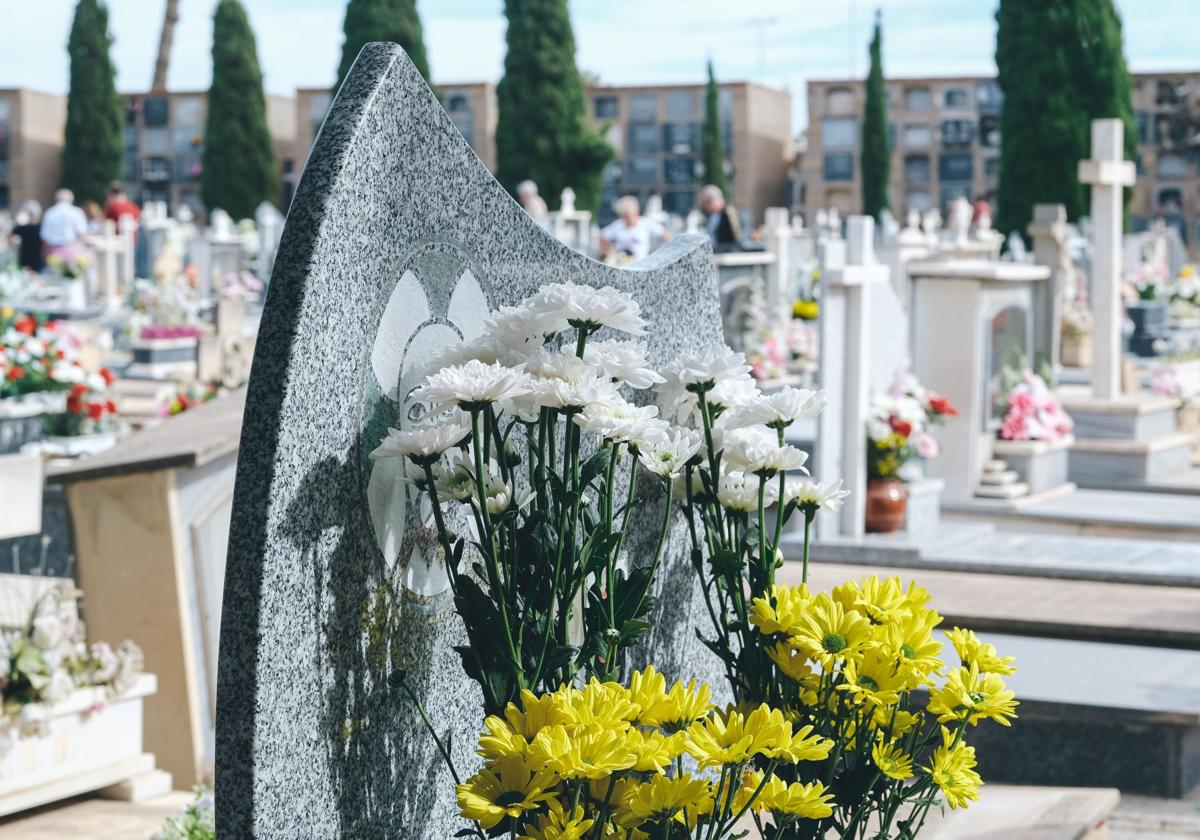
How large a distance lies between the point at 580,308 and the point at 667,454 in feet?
0.92

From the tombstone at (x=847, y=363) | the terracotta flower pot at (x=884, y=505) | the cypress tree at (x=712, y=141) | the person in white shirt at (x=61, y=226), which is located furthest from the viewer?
the cypress tree at (x=712, y=141)

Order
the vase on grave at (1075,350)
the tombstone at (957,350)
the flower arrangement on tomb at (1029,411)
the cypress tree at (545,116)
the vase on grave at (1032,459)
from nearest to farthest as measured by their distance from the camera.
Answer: the tombstone at (957,350), the vase on grave at (1032,459), the flower arrangement on tomb at (1029,411), the vase on grave at (1075,350), the cypress tree at (545,116)

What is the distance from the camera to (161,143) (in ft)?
158

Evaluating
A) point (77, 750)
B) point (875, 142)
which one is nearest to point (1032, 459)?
point (77, 750)

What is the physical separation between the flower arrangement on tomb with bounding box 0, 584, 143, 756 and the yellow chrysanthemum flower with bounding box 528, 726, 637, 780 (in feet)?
7.04

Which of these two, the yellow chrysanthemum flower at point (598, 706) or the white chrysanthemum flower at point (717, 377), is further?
the white chrysanthemum flower at point (717, 377)

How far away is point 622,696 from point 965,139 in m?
46.1

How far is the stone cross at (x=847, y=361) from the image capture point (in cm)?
677

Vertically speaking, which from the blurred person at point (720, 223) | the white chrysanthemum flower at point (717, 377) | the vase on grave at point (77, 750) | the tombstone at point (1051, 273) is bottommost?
the vase on grave at point (77, 750)

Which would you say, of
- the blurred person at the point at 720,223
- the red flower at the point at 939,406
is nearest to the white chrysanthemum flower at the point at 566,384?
the red flower at the point at 939,406

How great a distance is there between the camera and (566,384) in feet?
6.27

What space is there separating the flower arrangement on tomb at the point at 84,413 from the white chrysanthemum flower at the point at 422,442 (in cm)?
584

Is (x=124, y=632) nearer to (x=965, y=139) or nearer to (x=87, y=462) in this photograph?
(x=87, y=462)

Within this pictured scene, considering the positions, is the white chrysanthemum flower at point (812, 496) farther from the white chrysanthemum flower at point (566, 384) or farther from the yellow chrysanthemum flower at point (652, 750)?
the yellow chrysanthemum flower at point (652, 750)
